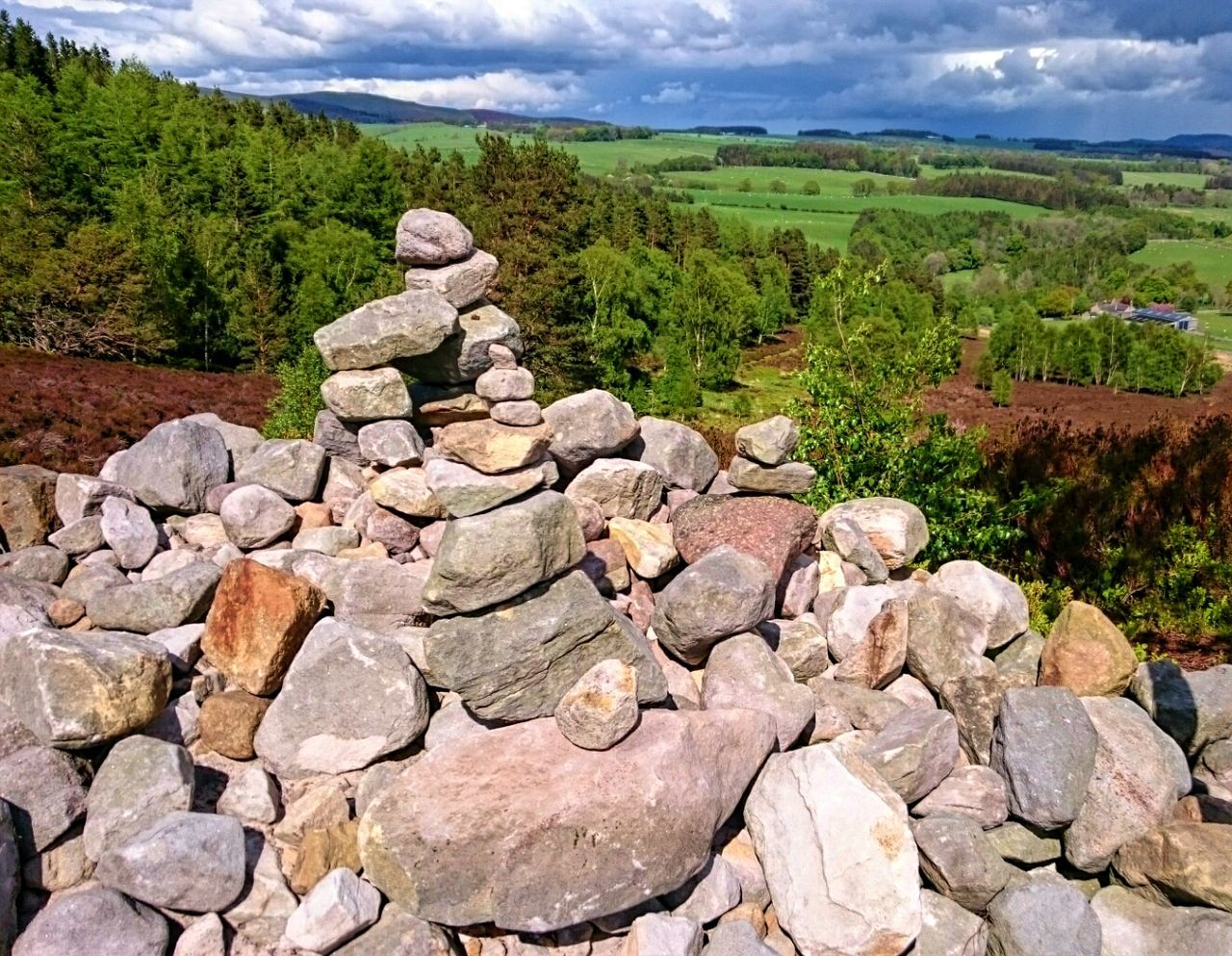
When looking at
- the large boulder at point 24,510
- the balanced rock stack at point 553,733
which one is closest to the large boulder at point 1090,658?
the balanced rock stack at point 553,733

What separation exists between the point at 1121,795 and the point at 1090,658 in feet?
4.27

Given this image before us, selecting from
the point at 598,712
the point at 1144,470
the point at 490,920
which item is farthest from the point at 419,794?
the point at 1144,470

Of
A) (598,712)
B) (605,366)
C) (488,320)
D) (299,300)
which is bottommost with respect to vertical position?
(605,366)

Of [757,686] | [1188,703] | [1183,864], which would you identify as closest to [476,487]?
[757,686]

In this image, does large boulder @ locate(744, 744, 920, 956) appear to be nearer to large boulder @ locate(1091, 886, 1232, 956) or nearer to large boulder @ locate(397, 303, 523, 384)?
large boulder @ locate(1091, 886, 1232, 956)

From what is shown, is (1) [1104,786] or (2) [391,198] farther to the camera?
(2) [391,198]

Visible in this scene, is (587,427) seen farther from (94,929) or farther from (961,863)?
(94,929)

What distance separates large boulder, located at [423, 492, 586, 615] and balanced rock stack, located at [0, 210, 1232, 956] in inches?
1.1

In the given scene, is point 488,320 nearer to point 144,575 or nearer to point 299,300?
point 144,575

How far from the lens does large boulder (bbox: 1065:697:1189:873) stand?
271 inches

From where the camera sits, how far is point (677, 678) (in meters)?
8.09

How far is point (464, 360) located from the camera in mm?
9938

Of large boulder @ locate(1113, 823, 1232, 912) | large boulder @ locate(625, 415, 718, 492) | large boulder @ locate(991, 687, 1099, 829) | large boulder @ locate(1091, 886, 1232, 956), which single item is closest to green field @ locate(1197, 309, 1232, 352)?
large boulder @ locate(625, 415, 718, 492)

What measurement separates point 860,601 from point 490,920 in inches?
186
